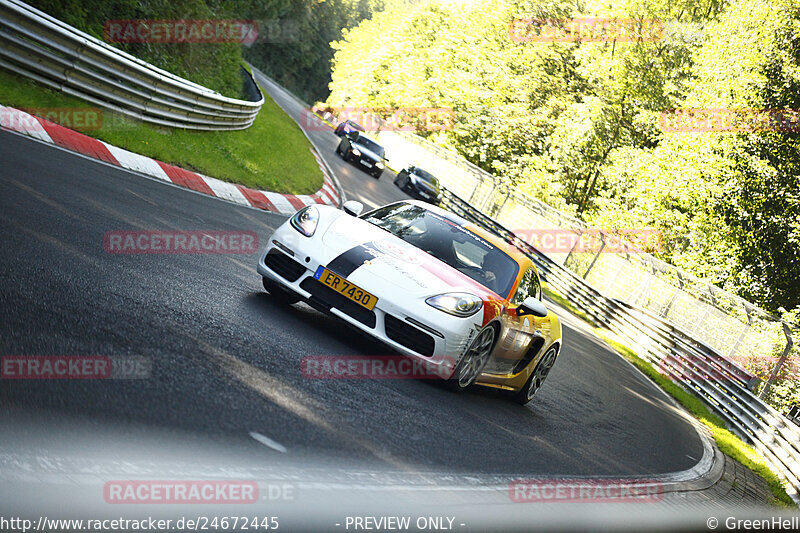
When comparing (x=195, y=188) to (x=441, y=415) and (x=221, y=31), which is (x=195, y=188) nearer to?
(x=441, y=415)

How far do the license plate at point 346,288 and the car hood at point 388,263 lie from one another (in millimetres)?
52

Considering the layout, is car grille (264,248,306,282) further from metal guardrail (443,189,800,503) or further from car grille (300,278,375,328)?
metal guardrail (443,189,800,503)

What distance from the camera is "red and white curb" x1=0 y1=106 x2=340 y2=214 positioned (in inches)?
388

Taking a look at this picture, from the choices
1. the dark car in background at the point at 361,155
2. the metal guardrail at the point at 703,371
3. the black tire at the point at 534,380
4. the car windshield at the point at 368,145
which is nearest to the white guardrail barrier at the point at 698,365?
the metal guardrail at the point at 703,371

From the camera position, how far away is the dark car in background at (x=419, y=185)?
34.6 meters

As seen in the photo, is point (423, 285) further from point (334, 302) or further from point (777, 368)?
point (777, 368)

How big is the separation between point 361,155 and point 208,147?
1863 cm

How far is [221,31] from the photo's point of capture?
2139cm

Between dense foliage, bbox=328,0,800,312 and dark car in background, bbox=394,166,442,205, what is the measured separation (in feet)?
23.7

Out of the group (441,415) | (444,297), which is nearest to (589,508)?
(441,415)

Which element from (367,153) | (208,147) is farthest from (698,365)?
(367,153)

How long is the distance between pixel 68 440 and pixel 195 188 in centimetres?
925

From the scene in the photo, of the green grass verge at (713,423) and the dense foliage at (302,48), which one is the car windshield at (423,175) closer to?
the green grass verge at (713,423)

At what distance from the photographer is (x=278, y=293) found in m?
6.97
